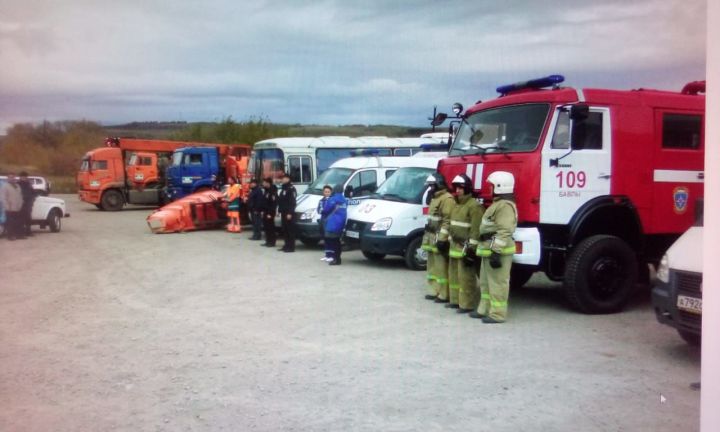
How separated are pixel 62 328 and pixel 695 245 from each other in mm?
6982

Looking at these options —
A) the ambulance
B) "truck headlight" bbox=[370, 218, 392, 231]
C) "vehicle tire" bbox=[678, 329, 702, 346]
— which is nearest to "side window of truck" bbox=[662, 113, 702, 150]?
"vehicle tire" bbox=[678, 329, 702, 346]

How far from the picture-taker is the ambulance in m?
15.0

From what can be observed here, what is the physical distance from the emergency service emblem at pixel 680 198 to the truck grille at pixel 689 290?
3080mm

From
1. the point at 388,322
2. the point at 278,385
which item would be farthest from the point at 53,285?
the point at 278,385

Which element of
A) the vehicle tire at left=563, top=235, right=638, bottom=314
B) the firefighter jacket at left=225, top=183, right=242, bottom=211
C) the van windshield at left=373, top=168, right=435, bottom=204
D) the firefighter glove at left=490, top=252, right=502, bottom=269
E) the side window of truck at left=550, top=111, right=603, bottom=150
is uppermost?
the side window of truck at left=550, top=111, right=603, bottom=150

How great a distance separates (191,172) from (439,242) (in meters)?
20.3

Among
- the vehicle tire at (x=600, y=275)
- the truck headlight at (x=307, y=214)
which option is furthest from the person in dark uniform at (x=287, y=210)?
the vehicle tire at (x=600, y=275)

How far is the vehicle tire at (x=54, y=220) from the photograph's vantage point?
61.9ft

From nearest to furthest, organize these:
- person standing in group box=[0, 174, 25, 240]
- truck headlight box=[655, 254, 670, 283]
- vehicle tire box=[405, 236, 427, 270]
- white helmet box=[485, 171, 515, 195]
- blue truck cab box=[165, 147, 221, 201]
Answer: truck headlight box=[655, 254, 670, 283]
white helmet box=[485, 171, 515, 195]
person standing in group box=[0, 174, 25, 240]
vehicle tire box=[405, 236, 427, 270]
blue truck cab box=[165, 147, 221, 201]

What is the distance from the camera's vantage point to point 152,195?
30531mm

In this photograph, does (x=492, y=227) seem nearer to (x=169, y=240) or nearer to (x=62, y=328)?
(x=62, y=328)

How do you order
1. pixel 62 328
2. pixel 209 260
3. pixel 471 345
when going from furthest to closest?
pixel 209 260
pixel 62 328
pixel 471 345

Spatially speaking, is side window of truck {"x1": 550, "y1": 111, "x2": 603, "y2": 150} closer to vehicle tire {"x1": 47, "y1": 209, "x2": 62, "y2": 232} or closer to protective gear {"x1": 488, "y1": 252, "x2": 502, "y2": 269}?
protective gear {"x1": 488, "y1": 252, "x2": 502, "y2": 269}

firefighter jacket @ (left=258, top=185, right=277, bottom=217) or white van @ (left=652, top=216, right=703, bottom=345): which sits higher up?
firefighter jacket @ (left=258, top=185, right=277, bottom=217)
